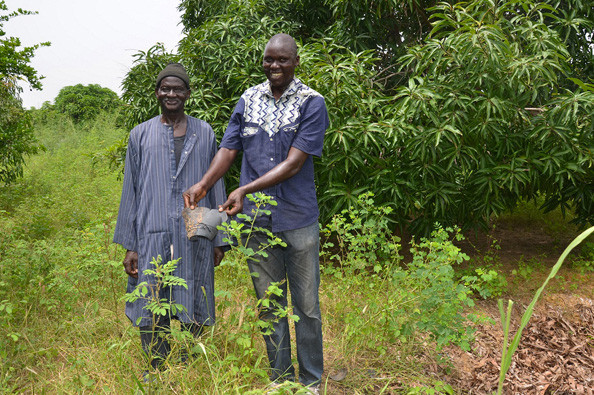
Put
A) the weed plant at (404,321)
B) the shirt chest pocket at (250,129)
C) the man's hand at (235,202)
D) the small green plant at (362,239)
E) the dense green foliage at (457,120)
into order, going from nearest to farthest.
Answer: the man's hand at (235,202) < the shirt chest pocket at (250,129) < the weed plant at (404,321) < the small green plant at (362,239) < the dense green foliage at (457,120)

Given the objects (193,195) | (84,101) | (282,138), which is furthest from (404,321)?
(84,101)

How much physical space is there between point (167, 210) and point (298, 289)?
0.79m

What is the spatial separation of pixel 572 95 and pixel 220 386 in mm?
3955

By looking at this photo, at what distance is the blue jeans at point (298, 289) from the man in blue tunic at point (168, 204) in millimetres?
310

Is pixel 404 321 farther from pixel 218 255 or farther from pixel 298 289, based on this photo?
pixel 218 255

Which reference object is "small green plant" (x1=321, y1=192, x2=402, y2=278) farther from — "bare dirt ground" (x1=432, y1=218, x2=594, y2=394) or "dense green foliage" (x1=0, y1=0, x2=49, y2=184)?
"dense green foliage" (x1=0, y1=0, x2=49, y2=184)

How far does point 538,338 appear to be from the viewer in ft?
14.6

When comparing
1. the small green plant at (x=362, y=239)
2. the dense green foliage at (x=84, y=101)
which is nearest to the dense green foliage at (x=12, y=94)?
the small green plant at (x=362, y=239)

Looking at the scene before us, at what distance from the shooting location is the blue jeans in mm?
2592

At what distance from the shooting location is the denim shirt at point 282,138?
8.29 feet

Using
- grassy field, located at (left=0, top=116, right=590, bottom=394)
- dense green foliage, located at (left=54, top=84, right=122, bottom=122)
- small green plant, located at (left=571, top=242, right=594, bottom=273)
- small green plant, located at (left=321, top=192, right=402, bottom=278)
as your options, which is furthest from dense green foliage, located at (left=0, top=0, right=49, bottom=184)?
dense green foliage, located at (left=54, top=84, right=122, bottom=122)

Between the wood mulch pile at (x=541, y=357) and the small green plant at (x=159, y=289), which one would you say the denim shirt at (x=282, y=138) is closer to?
the small green plant at (x=159, y=289)

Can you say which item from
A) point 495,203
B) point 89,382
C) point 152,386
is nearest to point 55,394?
point 89,382

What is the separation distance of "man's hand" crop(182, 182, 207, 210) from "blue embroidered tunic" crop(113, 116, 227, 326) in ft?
0.44
